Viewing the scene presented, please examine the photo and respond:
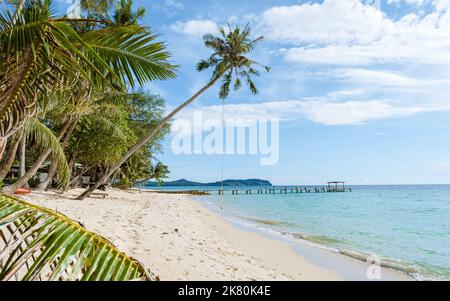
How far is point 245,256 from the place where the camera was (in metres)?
9.31

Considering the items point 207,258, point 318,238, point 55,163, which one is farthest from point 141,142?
point 207,258

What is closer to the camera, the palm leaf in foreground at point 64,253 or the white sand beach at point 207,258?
the palm leaf in foreground at point 64,253

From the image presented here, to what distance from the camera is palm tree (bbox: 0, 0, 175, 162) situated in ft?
8.67

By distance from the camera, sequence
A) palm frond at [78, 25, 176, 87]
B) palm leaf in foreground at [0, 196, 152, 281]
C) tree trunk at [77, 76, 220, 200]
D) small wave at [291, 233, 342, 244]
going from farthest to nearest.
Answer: tree trunk at [77, 76, 220, 200], small wave at [291, 233, 342, 244], palm frond at [78, 25, 176, 87], palm leaf in foreground at [0, 196, 152, 281]

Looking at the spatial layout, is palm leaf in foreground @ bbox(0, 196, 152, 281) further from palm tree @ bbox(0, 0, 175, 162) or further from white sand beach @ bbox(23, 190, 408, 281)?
white sand beach @ bbox(23, 190, 408, 281)

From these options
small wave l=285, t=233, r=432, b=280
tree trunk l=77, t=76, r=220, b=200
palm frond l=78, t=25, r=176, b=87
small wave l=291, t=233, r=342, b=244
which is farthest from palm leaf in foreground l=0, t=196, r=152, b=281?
tree trunk l=77, t=76, r=220, b=200

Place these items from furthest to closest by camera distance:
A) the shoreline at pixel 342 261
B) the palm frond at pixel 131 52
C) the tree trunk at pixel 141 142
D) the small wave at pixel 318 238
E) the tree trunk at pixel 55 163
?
1. the tree trunk at pixel 141 142
2. the tree trunk at pixel 55 163
3. the small wave at pixel 318 238
4. the shoreline at pixel 342 261
5. the palm frond at pixel 131 52

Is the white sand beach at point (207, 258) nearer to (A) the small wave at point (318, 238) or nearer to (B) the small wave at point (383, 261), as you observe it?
(B) the small wave at point (383, 261)

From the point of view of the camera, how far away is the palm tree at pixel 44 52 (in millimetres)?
2643

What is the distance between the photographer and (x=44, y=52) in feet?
9.27

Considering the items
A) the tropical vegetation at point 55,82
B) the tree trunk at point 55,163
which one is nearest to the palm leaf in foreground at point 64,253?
the tropical vegetation at point 55,82

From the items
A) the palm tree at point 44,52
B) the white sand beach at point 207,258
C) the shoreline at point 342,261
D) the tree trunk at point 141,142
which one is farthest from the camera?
the tree trunk at point 141,142
